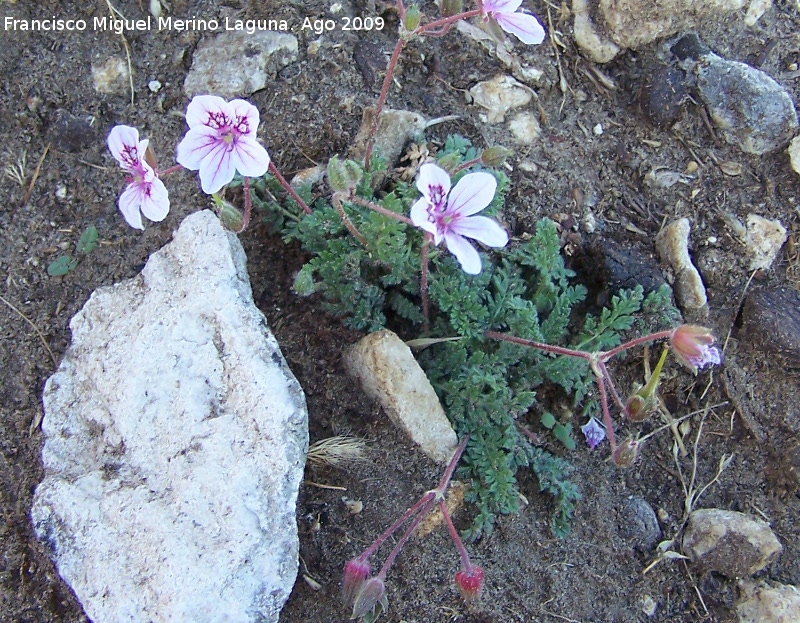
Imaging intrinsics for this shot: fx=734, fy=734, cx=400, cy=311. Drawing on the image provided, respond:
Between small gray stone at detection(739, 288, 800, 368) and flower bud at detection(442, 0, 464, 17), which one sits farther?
small gray stone at detection(739, 288, 800, 368)

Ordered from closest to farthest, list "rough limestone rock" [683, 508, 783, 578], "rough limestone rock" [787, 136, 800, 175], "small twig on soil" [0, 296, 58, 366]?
"rough limestone rock" [683, 508, 783, 578], "small twig on soil" [0, 296, 58, 366], "rough limestone rock" [787, 136, 800, 175]

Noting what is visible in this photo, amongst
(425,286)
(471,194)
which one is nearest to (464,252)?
(471,194)

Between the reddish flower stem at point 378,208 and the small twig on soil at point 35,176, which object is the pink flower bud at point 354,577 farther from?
the small twig on soil at point 35,176

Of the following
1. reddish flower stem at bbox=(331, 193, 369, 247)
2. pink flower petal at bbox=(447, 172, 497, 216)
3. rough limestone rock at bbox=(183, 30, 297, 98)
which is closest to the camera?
pink flower petal at bbox=(447, 172, 497, 216)

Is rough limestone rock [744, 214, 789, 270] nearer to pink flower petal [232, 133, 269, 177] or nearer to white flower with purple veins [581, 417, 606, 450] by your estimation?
white flower with purple veins [581, 417, 606, 450]

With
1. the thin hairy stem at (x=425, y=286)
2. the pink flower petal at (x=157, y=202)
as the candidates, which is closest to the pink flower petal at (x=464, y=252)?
the thin hairy stem at (x=425, y=286)

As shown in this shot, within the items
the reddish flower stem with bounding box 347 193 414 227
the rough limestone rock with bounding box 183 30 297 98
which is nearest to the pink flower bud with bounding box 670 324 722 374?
the reddish flower stem with bounding box 347 193 414 227

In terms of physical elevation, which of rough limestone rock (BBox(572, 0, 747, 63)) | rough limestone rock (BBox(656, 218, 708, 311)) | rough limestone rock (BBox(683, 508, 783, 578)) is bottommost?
rough limestone rock (BBox(683, 508, 783, 578))
